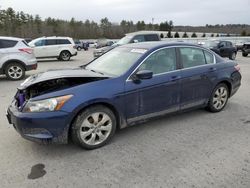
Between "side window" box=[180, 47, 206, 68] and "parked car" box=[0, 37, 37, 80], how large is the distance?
7.02 metres

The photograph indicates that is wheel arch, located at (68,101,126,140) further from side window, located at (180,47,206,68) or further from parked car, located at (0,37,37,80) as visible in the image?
parked car, located at (0,37,37,80)

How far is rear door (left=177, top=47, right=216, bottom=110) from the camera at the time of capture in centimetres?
456

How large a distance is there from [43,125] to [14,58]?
7.02m

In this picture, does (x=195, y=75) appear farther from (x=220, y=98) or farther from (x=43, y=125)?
(x=43, y=125)

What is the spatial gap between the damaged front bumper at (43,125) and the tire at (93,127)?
0.19 m

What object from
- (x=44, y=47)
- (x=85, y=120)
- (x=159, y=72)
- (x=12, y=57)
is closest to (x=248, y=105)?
(x=159, y=72)

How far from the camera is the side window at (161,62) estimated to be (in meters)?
4.15

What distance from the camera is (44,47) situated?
17391 mm

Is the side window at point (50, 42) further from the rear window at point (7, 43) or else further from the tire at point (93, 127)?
the tire at point (93, 127)

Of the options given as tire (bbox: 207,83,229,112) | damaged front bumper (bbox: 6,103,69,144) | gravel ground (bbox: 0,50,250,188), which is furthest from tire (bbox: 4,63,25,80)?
tire (bbox: 207,83,229,112)

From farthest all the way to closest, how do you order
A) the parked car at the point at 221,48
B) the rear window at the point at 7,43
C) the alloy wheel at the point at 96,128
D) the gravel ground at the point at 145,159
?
the parked car at the point at 221,48 → the rear window at the point at 7,43 → the alloy wheel at the point at 96,128 → the gravel ground at the point at 145,159

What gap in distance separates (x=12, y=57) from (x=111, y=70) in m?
6.56

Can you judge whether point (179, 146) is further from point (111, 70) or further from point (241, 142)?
point (111, 70)

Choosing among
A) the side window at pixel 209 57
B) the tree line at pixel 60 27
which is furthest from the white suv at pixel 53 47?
the tree line at pixel 60 27
